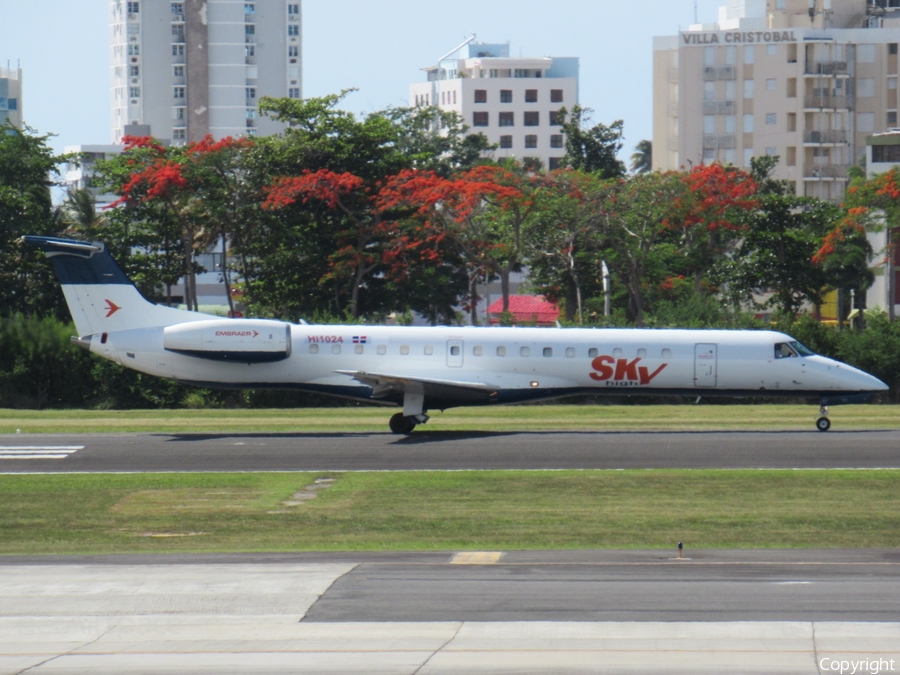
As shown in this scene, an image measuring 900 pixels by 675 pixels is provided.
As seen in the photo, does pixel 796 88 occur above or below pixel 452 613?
above

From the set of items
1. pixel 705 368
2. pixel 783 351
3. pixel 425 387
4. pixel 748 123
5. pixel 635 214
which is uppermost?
pixel 748 123

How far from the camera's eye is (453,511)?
69.8 ft

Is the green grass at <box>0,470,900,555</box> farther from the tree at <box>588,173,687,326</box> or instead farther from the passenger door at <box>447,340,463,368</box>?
the tree at <box>588,173,687,326</box>

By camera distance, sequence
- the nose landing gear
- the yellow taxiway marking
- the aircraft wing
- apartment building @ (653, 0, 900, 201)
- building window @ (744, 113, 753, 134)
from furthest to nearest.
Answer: building window @ (744, 113, 753, 134), apartment building @ (653, 0, 900, 201), the nose landing gear, the aircraft wing, the yellow taxiway marking

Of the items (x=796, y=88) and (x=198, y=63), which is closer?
(x=796, y=88)

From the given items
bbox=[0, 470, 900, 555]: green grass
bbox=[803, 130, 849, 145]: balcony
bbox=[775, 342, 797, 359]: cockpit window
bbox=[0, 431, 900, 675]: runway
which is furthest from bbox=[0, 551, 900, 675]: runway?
bbox=[803, 130, 849, 145]: balcony

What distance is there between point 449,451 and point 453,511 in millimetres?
6376

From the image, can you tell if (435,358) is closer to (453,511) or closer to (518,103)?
(453,511)

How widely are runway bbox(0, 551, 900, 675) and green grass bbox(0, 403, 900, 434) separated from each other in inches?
618

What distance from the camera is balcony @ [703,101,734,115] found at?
111625mm

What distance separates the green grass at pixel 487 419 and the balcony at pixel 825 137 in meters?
74.4

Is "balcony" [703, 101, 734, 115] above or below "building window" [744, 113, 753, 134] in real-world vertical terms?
above

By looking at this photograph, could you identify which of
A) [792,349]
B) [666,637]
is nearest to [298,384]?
[792,349]

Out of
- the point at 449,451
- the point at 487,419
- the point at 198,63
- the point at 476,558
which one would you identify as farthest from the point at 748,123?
the point at 476,558
